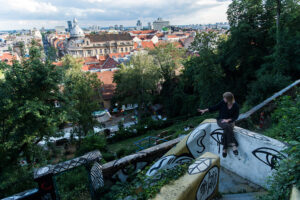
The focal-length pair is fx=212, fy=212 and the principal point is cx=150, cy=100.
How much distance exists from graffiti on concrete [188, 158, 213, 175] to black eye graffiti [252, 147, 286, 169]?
1235mm

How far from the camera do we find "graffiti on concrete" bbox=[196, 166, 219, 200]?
4.07 m

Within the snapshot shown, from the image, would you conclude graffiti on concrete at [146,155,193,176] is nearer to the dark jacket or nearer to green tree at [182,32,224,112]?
the dark jacket

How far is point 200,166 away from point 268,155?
1.60m

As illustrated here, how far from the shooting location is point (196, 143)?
5637 millimetres

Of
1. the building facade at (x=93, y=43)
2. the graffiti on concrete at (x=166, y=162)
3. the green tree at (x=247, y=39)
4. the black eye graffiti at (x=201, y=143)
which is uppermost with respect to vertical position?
the building facade at (x=93, y=43)

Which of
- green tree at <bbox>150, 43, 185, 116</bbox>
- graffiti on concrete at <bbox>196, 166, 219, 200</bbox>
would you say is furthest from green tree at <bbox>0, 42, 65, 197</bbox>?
green tree at <bbox>150, 43, 185, 116</bbox>

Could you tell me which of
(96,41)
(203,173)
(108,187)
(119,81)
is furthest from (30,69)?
(96,41)

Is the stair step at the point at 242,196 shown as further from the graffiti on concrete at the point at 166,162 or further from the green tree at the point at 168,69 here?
the green tree at the point at 168,69

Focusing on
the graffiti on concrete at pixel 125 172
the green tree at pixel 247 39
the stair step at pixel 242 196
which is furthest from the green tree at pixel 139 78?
the stair step at pixel 242 196

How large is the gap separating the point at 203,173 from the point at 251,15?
1890 centimetres

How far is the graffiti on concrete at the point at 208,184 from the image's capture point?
4.07 metres

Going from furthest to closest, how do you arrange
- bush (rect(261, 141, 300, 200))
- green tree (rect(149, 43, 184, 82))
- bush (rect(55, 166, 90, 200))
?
1. green tree (rect(149, 43, 184, 82))
2. bush (rect(55, 166, 90, 200))
3. bush (rect(261, 141, 300, 200))

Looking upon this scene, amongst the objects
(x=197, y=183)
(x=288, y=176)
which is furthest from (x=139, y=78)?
(x=288, y=176)

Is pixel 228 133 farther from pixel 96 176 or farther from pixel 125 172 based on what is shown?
pixel 96 176
